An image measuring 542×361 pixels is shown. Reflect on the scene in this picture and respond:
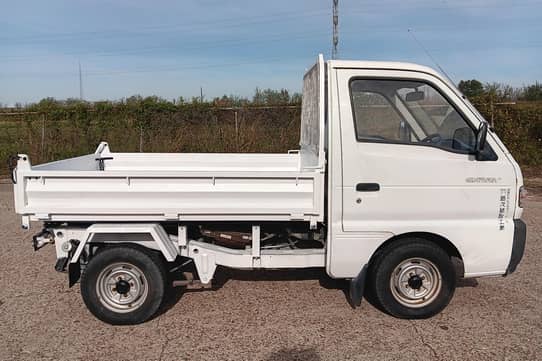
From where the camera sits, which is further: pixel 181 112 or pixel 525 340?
pixel 181 112

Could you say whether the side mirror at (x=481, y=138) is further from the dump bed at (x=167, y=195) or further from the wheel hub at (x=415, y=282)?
the dump bed at (x=167, y=195)

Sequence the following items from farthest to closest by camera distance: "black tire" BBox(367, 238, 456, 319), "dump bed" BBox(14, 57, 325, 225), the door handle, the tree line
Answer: the tree line → "black tire" BBox(367, 238, 456, 319) → the door handle → "dump bed" BBox(14, 57, 325, 225)

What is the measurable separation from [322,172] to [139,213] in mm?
1586

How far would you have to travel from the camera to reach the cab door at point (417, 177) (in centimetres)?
376

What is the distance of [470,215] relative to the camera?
3.85 meters

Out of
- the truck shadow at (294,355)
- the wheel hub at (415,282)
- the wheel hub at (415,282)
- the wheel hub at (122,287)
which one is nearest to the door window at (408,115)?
the wheel hub at (415,282)

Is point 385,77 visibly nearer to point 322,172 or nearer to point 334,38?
point 322,172

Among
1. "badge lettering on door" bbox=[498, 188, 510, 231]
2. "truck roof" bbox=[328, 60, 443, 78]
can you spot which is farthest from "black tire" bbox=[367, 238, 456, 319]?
"truck roof" bbox=[328, 60, 443, 78]

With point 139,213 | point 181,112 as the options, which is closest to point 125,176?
point 139,213

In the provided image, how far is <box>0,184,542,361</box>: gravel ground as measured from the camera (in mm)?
3480

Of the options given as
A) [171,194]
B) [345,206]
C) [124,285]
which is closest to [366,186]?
[345,206]

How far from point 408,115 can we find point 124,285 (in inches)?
116

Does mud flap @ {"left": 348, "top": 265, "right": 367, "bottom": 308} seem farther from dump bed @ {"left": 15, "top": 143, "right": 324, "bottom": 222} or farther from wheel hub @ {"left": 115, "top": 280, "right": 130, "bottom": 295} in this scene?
wheel hub @ {"left": 115, "top": 280, "right": 130, "bottom": 295}

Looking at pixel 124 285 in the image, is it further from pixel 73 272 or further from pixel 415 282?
pixel 415 282
